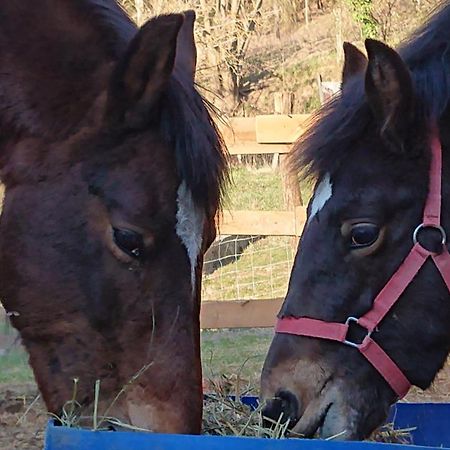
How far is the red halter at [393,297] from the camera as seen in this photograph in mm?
2383

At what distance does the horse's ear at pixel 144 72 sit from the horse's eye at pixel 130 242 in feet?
1.13

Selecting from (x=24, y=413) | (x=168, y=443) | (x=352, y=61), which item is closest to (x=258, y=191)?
(x=24, y=413)

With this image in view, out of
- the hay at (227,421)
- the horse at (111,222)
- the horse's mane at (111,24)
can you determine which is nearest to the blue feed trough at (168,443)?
the hay at (227,421)

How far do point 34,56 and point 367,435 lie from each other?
62.5 inches

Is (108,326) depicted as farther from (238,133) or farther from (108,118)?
(238,133)

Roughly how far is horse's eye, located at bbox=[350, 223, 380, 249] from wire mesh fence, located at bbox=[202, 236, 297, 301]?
18.7 ft

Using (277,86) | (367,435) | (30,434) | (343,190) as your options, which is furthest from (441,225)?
(277,86)

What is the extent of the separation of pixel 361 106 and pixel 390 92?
0.14 m

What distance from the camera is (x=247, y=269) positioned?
29.9 ft

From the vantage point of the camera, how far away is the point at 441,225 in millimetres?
2393

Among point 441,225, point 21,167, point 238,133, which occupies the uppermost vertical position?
point 21,167

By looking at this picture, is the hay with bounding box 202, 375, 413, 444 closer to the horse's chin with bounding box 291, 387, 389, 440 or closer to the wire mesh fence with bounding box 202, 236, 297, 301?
the horse's chin with bounding box 291, 387, 389, 440

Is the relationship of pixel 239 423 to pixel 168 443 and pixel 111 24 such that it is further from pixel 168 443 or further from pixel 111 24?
pixel 111 24

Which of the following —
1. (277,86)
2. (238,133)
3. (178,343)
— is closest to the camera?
(178,343)
